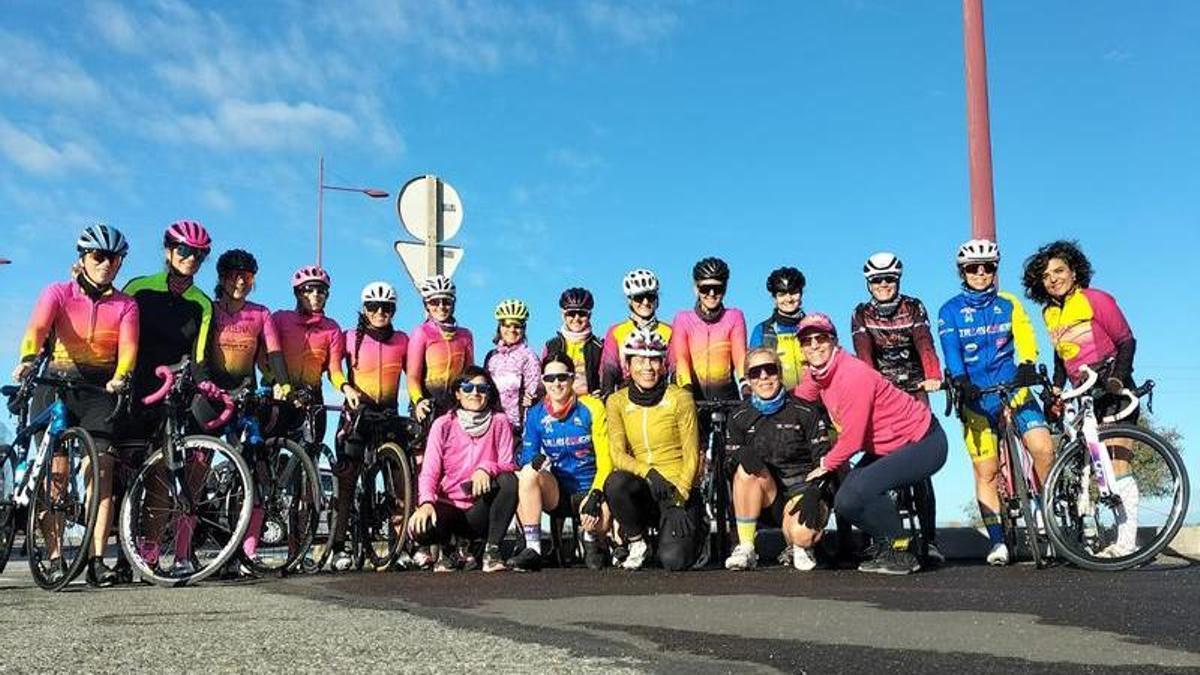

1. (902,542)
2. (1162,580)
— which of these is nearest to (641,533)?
(902,542)

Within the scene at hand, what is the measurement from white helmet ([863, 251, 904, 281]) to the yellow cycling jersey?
1.54 meters

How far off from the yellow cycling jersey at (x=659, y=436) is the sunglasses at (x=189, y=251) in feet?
9.85

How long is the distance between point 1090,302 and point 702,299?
8.95ft

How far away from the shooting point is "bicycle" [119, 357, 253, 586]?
699 cm

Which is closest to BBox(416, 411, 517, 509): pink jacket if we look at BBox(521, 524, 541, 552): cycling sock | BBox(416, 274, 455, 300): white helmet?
BBox(521, 524, 541, 552): cycling sock

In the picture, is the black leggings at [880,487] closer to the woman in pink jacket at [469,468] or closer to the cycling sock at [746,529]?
the cycling sock at [746,529]

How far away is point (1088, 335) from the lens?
7457 millimetres

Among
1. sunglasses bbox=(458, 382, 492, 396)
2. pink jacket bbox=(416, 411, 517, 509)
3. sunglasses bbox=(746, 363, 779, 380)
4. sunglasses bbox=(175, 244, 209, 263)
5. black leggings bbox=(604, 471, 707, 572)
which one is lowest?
black leggings bbox=(604, 471, 707, 572)

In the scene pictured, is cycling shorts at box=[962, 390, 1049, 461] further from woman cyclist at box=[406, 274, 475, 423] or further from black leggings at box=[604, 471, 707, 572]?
Answer: woman cyclist at box=[406, 274, 475, 423]

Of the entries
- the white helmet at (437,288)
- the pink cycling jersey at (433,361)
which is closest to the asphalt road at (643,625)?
the pink cycling jersey at (433,361)

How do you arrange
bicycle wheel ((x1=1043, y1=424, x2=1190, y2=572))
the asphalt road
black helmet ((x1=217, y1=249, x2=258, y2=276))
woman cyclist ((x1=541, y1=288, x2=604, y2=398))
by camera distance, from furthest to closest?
woman cyclist ((x1=541, y1=288, x2=604, y2=398)), black helmet ((x1=217, y1=249, x2=258, y2=276)), bicycle wheel ((x1=1043, y1=424, x2=1190, y2=572)), the asphalt road

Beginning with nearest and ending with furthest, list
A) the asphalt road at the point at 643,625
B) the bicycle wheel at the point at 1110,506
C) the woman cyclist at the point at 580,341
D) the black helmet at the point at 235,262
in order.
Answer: the asphalt road at the point at 643,625, the bicycle wheel at the point at 1110,506, the black helmet at the point at 235,262, the woman cyclist at the point at 580,341

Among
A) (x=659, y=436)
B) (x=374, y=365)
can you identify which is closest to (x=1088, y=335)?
(x=659, y=436)

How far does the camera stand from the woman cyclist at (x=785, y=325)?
339 inches
